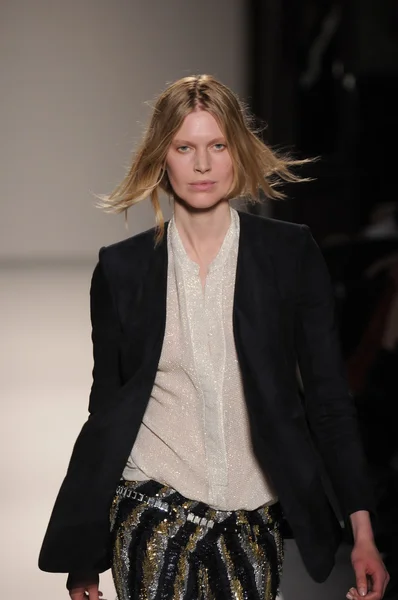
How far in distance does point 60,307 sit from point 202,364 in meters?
5.24

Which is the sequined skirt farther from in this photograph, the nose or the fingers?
the nose

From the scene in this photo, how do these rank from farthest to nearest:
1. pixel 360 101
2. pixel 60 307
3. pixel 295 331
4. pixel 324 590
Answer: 1. pixel 60 307
2. pixel 360 101
3. pixel 324 590
4. pixel 295 331

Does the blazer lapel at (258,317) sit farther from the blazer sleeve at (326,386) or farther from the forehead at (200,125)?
the forehead at (200,125)

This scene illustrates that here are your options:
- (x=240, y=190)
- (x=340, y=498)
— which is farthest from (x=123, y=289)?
(x=340, y=498)

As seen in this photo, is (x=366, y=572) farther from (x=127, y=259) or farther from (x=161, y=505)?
(x=127, y=259)

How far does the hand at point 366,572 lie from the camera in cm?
155

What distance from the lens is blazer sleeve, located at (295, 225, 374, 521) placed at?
63.0 inches

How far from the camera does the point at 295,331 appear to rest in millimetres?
1665

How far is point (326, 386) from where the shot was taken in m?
1.63

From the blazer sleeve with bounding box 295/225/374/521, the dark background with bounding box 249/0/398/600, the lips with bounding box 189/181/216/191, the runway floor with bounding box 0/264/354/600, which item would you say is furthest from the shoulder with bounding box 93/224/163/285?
the runway floor with bounding box 0/264/354/600

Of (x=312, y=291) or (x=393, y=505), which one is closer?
(x=312, y=291)

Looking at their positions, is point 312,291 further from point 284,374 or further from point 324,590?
point 324,590

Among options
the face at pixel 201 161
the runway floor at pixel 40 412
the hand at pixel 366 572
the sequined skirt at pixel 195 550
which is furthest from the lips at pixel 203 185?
the runway floor at pixel 40 412

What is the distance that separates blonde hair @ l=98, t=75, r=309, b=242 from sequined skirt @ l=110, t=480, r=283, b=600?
0.39 meters
